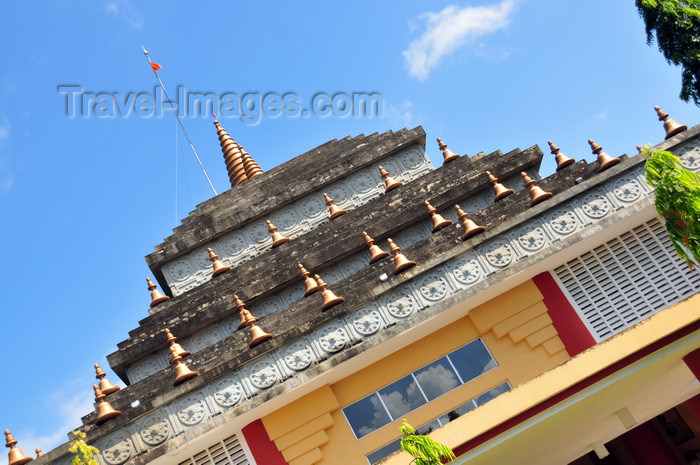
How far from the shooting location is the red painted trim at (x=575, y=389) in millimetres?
9625

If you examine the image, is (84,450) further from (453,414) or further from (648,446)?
(648,446)

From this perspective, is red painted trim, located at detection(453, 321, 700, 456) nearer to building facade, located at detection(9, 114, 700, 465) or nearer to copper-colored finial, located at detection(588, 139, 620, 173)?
building facade, located at detection(9, 114, 700, 465)

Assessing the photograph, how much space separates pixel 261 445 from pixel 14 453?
460 cm

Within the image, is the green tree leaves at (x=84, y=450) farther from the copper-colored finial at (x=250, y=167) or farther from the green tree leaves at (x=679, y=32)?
the green tree leaves at (x=679, y=32)

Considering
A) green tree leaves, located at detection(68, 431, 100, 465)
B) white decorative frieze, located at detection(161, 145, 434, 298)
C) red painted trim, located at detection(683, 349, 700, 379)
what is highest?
white decorative frieze, located at detection(161, 145, 434, 298)

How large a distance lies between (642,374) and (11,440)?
36.3 ft

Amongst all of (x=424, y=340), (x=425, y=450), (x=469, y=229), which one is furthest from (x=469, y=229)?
(x=425, y=450)

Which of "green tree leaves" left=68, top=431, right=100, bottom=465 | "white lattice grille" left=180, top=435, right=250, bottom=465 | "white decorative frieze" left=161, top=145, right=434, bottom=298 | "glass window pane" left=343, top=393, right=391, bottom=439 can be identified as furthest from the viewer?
"white decorative frieze" left=161, top=145, right=434, bottom=298

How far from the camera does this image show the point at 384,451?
1243 cm

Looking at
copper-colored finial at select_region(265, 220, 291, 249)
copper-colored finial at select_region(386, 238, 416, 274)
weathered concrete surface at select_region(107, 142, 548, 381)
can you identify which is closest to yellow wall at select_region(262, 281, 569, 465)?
copper-colored finial at select_region(386, 238, 416, 274)

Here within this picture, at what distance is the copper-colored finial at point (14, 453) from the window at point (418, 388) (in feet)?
19.5

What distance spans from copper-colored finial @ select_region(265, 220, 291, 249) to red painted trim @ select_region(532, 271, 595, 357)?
5773 millimetres

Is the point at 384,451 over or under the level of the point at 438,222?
under

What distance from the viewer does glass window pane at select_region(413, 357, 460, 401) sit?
1276 cm
